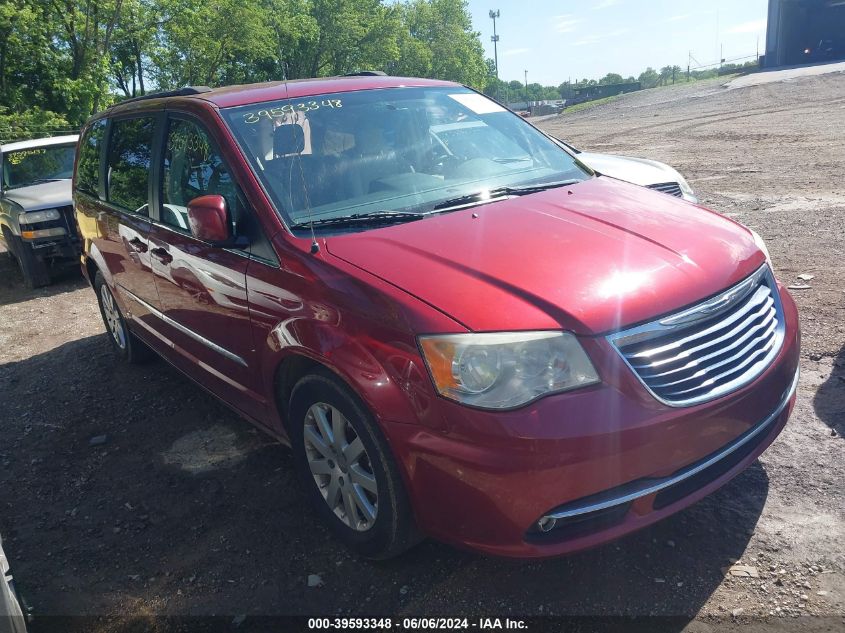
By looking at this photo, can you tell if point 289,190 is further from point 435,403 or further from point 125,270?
point 125,270

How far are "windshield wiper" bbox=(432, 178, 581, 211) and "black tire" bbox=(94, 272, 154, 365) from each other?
3190 millimetres

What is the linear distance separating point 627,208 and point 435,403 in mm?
1463

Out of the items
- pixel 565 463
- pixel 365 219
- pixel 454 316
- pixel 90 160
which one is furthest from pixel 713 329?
pixel 90 160

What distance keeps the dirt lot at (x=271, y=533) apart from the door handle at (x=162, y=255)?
3.66ft

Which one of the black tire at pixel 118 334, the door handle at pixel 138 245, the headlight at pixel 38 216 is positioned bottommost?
the black tire at pixel 118 334

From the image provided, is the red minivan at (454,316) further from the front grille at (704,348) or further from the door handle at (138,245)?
the door handle at (138,245)

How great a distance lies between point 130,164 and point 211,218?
185 cm

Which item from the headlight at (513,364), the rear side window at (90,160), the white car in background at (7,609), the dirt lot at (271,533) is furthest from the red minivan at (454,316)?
the rear side window at (90,160)

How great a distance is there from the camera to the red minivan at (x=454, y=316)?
91.4 inches

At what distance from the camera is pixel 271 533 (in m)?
3.27

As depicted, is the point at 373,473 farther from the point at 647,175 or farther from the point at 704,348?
the point at 647,175

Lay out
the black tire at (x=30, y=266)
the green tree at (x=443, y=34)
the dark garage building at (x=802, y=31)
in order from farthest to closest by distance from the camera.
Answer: the green tree at (x=443, y=34)
the dark garage building at (x=802, y=31)
the black tire at (x=30, y=266)

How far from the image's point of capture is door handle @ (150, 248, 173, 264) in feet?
12.7

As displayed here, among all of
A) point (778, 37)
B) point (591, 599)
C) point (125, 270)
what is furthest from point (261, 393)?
point (778, 37)
